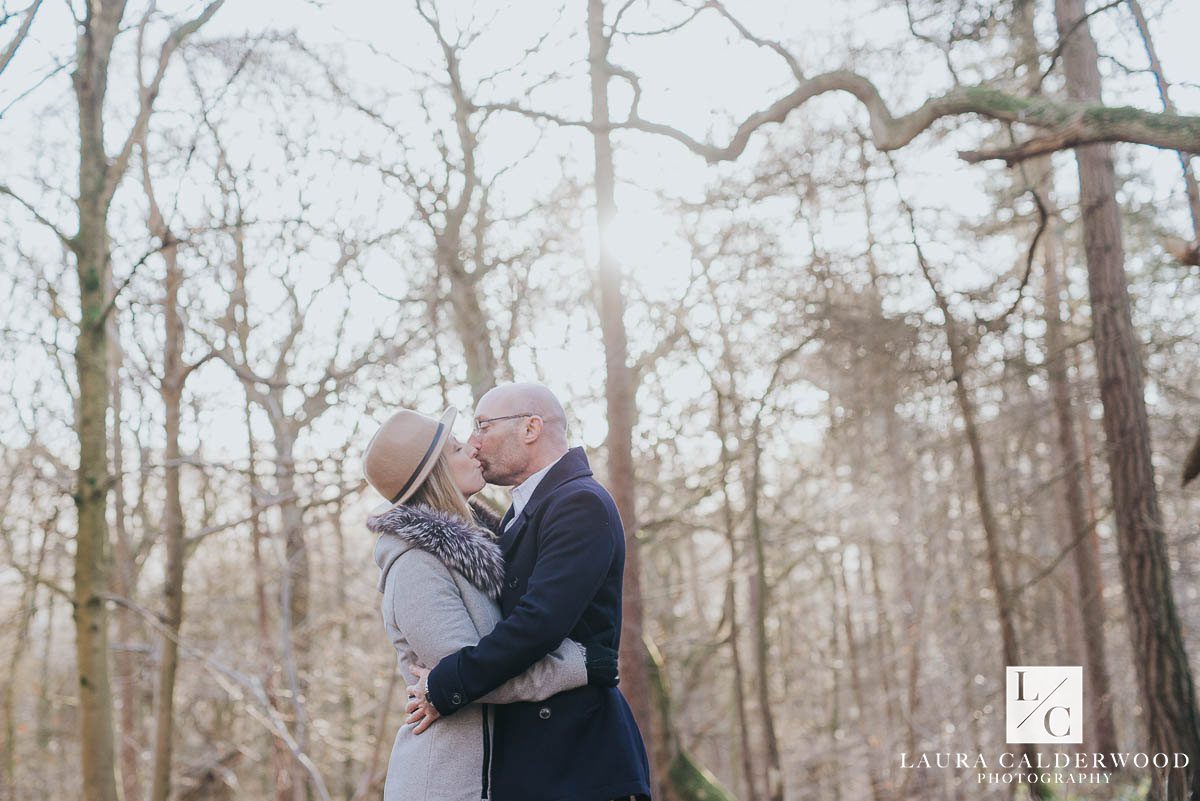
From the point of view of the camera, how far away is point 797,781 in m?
18.6

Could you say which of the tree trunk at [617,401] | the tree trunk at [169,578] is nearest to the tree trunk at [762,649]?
the tree trunk at [617,401]

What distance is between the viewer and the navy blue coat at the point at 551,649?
2484 millimetres

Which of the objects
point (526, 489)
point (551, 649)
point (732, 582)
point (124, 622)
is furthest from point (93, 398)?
point (124, 622)

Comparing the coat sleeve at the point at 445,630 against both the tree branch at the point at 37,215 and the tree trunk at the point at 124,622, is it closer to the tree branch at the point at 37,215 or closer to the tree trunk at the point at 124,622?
the tree branch at the point at 37,215

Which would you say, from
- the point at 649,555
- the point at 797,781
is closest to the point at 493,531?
the point at 649,555

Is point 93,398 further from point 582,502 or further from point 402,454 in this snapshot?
point 582,502

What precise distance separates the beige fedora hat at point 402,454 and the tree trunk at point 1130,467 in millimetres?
5936

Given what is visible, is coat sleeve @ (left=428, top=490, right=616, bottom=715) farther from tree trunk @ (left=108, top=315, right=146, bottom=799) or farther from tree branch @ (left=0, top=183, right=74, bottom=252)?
tree trunk @ (left=108, top=315, right=146, bottom=799)

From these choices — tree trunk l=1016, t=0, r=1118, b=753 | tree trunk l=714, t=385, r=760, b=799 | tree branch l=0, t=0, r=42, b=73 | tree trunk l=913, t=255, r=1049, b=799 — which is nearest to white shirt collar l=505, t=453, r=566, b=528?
tree branch l=0, t=0, r=42, b=73

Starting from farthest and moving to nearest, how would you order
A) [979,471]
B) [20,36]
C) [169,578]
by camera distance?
[979,471] < [169,578] < [20,36]

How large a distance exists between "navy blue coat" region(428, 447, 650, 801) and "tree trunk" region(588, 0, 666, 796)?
6.89 meters

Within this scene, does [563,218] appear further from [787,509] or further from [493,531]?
[493,531]

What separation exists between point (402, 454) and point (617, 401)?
7271 mm

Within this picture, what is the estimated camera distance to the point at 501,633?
8.13 ft
